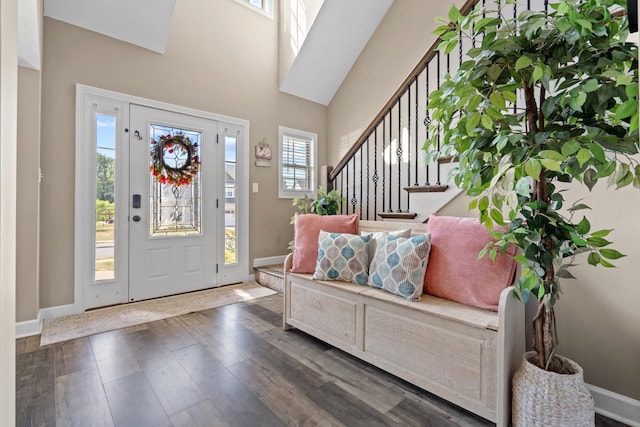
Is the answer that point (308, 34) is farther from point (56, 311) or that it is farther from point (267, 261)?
point (56, 311)

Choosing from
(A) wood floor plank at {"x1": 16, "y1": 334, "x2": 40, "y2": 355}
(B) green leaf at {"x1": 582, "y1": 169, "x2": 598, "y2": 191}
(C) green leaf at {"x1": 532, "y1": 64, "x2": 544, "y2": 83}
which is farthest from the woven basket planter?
(A) wood floor plank at {"x1": 16, "y1": 334, "x2": 40, "y2": 355}

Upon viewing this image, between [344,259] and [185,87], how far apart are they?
2.79m

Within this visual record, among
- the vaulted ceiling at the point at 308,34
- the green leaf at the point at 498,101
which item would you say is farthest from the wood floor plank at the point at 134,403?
the vaulted ceiling at the point at 308,34

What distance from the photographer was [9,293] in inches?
36.9

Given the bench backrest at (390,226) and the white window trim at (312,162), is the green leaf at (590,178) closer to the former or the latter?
the bench backrest at (390,226)

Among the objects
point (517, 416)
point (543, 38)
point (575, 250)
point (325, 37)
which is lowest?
point (517, 416)

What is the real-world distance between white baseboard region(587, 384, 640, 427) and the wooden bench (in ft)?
1.64

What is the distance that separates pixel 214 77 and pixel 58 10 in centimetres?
145

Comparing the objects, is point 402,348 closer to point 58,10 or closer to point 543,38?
point 543,38

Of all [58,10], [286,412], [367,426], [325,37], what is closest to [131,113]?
[58,10]

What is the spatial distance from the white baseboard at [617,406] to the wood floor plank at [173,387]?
206cm

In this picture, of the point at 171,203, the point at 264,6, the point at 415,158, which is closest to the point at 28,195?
the point at 171,203

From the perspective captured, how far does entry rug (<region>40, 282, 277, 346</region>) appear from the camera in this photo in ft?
8.08

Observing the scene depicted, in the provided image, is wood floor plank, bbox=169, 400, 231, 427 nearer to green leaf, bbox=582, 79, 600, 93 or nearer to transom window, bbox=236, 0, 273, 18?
green leaf, bbox=582, 79, 600, 93
